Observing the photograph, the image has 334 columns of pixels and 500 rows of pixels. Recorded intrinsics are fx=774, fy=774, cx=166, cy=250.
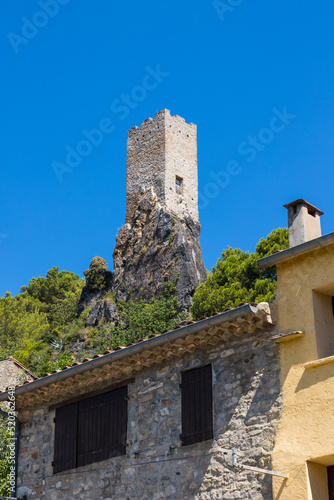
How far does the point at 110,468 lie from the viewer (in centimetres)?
1247

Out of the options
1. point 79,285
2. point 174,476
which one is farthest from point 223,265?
point 79,285

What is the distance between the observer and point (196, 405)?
11688 millimetres

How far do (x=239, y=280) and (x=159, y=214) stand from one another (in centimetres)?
1509

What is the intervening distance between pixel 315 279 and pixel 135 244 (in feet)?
122

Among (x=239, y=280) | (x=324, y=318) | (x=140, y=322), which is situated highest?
(x=140, y=322)

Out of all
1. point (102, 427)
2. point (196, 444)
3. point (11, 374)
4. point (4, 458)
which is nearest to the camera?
point (196, 444)

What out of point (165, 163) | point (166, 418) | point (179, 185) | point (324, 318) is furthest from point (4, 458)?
point (179, 185)

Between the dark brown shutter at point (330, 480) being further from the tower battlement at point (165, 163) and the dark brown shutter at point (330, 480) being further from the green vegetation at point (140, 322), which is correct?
the tower battlement at point (165, 163)

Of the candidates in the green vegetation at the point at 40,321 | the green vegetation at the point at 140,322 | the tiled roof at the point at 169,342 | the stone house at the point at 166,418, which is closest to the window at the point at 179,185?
the green vegetation at the point at 140,322

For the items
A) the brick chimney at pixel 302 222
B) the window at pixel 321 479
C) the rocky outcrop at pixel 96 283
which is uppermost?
the rocky outcrop at pixel 96 283

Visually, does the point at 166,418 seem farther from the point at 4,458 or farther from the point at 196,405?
the point at 4,458

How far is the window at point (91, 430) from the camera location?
12688 millimetres

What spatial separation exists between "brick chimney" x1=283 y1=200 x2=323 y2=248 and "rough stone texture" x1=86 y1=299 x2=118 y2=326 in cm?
3209

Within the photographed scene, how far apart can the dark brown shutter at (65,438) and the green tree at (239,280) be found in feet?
51.8
